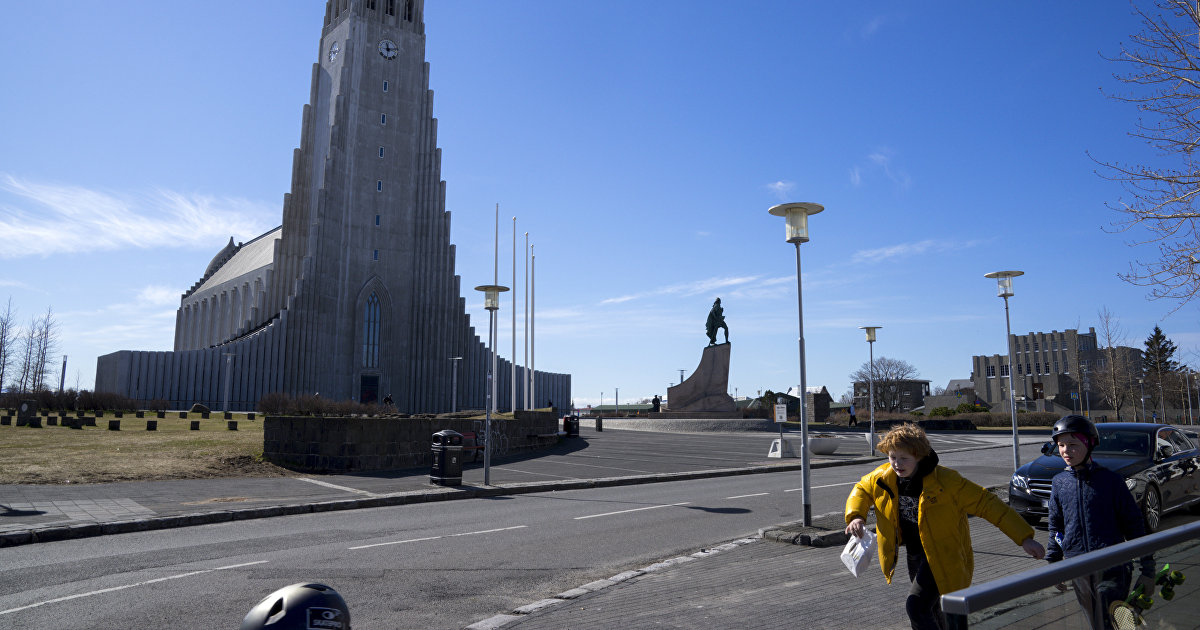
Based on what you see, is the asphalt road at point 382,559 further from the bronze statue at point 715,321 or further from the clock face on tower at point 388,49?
the clock face on tower at point 388,49

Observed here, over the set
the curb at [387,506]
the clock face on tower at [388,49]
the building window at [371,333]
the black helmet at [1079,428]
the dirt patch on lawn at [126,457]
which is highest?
the clock face on tower at [388,49]

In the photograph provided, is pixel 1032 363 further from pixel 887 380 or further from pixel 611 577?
pixel 611 577

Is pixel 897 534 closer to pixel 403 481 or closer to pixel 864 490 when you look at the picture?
pixel 864 490

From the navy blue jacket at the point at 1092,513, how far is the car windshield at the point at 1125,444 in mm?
7543

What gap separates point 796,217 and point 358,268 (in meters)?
59.9

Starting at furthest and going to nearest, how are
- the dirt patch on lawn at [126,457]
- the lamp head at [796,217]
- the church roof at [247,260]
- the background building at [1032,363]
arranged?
the background building at [1032,363] < the church roof at [247,260] < the dirt patch on lawn at [126,457] < the lamp head at [796,217]

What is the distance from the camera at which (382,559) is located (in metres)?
8.56

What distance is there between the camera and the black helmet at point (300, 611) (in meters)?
2.88

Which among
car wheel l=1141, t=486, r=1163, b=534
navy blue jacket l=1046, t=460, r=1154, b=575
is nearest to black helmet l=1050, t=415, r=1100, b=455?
navy blue jacket l=1046, t=460, r=1154, b=575

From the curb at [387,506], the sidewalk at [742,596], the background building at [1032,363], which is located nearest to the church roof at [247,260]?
the curb at [387,506]

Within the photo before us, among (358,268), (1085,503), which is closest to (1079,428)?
(1085,503)

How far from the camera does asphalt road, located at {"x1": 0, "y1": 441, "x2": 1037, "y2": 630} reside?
6379 millimetres

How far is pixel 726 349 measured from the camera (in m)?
54.3

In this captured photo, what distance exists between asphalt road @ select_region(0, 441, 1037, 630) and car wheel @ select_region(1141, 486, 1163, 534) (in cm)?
455
